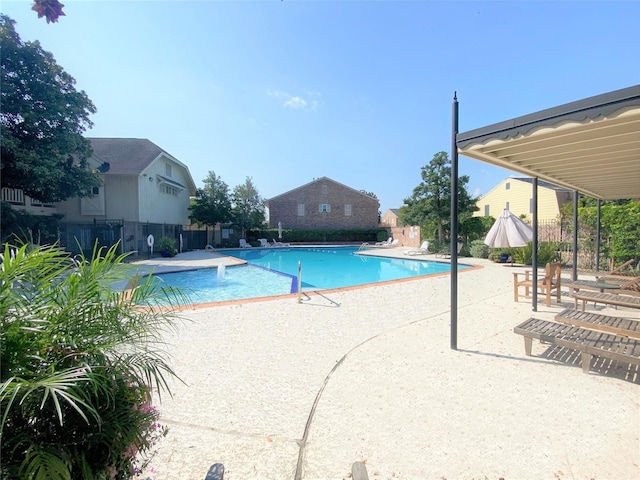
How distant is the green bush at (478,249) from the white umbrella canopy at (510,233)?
35.1 feet

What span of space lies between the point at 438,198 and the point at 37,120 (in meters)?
22.5

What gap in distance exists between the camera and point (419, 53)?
31.1 feet

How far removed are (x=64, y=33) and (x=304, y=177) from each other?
1464 inches

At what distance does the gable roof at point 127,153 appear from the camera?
64.3 ft

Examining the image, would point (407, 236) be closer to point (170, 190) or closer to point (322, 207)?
point (322, 207)

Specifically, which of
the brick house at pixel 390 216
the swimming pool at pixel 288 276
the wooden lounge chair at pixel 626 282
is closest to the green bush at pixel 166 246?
the swimming pool at pixel 288 276

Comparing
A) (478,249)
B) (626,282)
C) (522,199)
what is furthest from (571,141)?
(522,199)

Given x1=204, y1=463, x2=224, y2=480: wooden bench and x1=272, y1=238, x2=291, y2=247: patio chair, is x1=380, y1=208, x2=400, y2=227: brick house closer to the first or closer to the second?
x1=272, y1=238, x2=291, y2=247: patio chair

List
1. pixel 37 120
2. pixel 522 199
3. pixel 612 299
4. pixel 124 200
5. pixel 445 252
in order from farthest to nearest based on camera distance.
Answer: pixel 522 199 → pixel 445 252 → pixel 124 200 → pixel 37 120 → pixel 612 299

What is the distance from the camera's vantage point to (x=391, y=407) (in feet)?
9.71

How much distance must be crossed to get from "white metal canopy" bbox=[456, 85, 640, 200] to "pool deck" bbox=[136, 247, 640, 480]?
2764mm

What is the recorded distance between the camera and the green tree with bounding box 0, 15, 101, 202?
12766mm

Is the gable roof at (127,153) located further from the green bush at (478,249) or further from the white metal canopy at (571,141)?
the green bush at (478,249)

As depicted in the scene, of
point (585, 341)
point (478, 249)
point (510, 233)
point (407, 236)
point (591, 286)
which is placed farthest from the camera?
point (407, 236)
